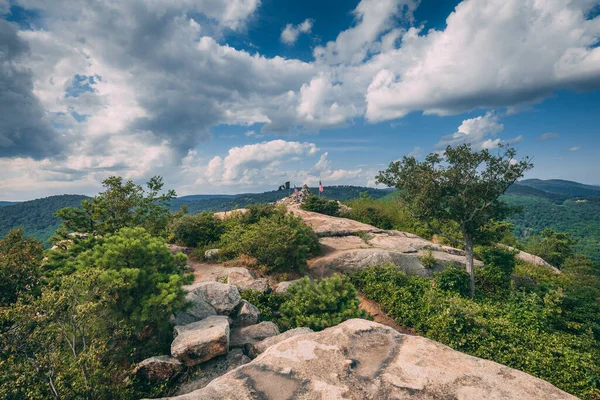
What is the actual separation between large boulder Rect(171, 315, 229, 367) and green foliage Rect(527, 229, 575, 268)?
51860 millimetres

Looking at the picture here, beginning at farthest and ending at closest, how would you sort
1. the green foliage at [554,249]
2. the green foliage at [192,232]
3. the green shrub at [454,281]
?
the green foliage at [554,249] < the green foliage at [192,232] < the green shrub at [454,281]

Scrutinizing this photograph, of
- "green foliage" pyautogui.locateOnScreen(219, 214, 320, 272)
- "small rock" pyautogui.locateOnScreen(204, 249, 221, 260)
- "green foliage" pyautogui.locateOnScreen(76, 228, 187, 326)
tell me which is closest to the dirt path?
"green foliage" pyautogui.locateOnScreen(219, 214, 320, 272)

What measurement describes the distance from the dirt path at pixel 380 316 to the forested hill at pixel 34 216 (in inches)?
5128

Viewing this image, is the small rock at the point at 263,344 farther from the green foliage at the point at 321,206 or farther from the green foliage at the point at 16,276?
the green foliage at the point at 321,206

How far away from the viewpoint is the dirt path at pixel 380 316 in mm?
13812

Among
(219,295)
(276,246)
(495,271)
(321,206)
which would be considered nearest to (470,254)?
(495,271)

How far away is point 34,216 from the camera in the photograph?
441 ft

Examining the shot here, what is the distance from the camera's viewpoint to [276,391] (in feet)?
17.6

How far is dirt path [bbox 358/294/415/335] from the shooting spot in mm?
13812

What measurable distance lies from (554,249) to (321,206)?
1536 inches

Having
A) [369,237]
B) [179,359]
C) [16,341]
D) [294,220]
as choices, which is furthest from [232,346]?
[369,237]

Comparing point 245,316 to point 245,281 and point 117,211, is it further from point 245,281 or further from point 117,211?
point 117,211

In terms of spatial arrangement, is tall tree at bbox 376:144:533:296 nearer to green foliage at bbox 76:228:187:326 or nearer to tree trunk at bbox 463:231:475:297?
tree trunk at bbox 463:231:475:297

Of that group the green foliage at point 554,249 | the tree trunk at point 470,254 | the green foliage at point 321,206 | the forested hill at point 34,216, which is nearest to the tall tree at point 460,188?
the tree trunk at point 470,254
